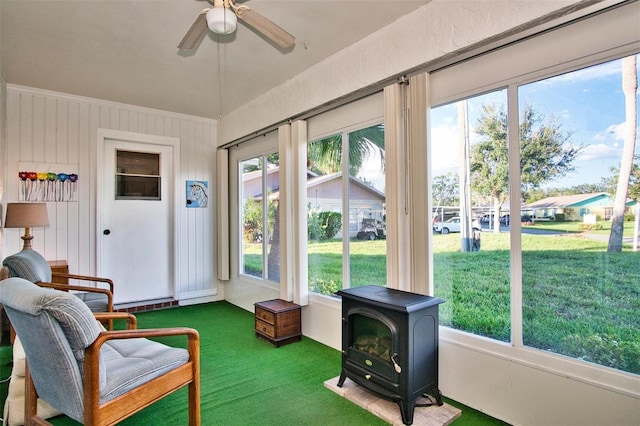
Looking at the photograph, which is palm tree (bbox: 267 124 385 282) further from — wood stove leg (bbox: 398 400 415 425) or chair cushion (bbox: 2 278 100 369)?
chair cushion (bbox: 2 278 100 369)

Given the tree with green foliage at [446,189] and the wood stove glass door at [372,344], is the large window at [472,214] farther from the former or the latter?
the wood stove glass door at [372,344]

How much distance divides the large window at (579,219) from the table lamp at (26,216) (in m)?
4.23

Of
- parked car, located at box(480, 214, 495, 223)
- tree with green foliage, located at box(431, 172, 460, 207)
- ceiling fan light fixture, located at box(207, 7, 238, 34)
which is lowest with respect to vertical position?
parked car, located at box(480, 214, 495, 223)

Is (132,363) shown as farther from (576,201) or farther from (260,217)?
(260,217)

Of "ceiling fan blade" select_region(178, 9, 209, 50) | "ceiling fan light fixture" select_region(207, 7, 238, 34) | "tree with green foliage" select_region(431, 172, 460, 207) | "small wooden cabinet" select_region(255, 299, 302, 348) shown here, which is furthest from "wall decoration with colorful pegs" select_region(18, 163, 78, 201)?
"tree with green foliage" select_region(431, 172, 460, 207)

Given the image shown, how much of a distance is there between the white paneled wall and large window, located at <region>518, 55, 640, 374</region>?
420 centimetres

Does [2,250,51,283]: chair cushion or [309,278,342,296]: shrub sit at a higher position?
[2,250,51,283]: chair cushion

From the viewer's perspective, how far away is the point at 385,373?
6.84ft

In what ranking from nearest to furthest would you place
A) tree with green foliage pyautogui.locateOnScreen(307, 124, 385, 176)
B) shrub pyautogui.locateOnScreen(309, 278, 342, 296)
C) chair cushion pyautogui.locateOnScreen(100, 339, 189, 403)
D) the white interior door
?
1. chair cushion pyautogui.locateOnScreen(100, 339, 189, 403)
2. tree with green foliage pyautogui.locateOnScreen(307, 124, 385, 176)
3. shrub pyautogui.locateOnScreen(309, 278, 342, 296)
4. the white interior door

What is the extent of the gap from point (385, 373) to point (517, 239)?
115cm

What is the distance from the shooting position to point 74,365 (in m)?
1.48

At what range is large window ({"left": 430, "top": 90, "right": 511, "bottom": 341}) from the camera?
7.01 ft

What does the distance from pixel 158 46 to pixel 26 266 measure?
210 centimetres

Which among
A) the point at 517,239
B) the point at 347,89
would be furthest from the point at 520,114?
the point at 347,89
